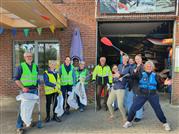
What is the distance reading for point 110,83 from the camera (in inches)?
278

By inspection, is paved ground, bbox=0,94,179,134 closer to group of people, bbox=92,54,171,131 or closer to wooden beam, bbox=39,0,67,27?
group of people, bbox=92,54,171,131

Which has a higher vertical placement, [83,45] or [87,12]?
[87,12]

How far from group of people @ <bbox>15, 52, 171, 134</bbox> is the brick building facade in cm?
150

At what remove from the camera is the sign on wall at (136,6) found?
7.95 meters

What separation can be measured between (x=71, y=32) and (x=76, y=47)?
0.60 m

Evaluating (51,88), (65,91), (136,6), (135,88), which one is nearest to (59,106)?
(51,88)

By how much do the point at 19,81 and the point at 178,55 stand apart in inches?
205

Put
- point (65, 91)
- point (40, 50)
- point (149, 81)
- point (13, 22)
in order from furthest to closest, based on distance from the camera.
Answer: point (40, 50), point (13, 22), point (65, 91), point (149, 81)

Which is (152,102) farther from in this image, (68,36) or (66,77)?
(68,36)

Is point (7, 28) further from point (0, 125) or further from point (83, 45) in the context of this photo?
point (0, 125)

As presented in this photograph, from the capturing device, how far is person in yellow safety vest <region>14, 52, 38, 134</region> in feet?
17.5

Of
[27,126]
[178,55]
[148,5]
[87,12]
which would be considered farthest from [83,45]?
[27,126]

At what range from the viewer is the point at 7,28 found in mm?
8500

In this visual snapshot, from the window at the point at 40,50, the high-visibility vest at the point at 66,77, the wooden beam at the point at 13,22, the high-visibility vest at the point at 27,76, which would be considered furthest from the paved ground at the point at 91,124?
the wooden beam at the point at 13,22
